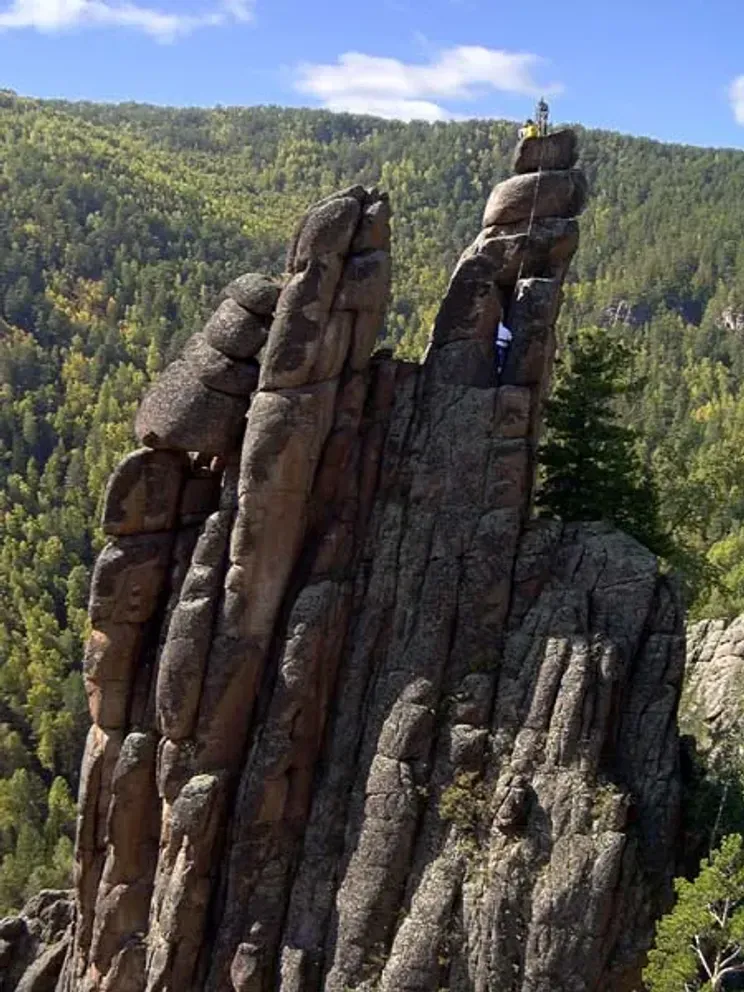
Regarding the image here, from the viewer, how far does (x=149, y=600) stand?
31.3 m

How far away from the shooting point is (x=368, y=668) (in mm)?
29766

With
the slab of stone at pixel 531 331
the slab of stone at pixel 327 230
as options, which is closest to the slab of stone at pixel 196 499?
the slab of stone at pixel 327 230

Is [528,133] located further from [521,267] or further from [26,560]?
[26,560]

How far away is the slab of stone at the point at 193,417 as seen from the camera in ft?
99.3

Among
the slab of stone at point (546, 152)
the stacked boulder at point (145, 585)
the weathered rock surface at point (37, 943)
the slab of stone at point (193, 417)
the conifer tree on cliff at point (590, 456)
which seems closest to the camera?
the slab of stone at point (193, 417)

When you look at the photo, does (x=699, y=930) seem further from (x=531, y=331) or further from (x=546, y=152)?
(x=546, y=152)

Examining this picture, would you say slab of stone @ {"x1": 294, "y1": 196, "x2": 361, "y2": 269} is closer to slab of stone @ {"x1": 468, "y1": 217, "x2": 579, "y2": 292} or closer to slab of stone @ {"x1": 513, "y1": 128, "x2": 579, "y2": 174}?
slab of stone @ {"x1": 468, "y1": 217, "x2": 579, "y2": 292}

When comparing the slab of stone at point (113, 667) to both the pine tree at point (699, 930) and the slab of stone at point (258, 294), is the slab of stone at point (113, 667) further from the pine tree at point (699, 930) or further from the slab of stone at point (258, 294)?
the pine tree at point (699, 930)

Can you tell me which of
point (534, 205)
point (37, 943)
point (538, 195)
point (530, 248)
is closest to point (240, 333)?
point (530, 248)

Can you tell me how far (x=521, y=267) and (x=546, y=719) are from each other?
48.6 ft

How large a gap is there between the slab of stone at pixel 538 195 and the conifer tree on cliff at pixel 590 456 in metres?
5.35

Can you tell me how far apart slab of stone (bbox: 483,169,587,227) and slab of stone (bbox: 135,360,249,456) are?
11.2 meters

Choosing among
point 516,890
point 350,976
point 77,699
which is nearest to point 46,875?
point 77,699

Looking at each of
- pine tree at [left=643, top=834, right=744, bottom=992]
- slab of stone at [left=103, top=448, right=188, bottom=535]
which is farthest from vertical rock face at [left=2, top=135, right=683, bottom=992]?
pine tree at [left=643, top=834, right=744, bottom=992]
